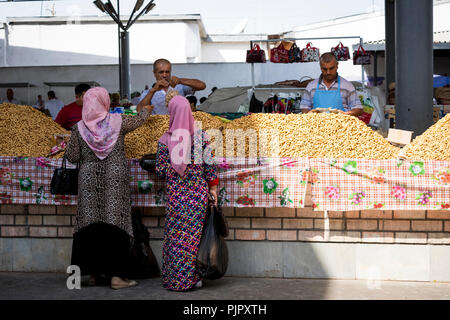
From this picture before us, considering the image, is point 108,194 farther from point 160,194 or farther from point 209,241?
point 209,241

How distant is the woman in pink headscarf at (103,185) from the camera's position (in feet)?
16.4

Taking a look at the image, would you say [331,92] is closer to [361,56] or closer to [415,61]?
[415,61]

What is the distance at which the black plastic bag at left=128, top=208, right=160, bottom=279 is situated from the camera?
17.3ft

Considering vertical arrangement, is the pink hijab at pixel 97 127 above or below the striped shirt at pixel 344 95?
below

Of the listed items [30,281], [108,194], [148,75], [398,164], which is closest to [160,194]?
[108,194]

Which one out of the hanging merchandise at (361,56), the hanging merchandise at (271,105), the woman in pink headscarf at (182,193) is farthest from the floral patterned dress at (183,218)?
the hanging merchandise at (361,56)

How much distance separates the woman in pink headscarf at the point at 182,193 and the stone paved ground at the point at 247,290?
0.20 metres

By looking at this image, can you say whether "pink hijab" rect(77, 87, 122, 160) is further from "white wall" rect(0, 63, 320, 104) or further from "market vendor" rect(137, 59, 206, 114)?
"white wall" rect(0, 63, 320, 104)

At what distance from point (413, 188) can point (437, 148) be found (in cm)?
41

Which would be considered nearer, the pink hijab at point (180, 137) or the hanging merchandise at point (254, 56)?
the pink hijab at point (180, 137)

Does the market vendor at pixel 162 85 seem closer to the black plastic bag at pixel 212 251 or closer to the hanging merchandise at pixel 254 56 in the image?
the black plastic bag at pixel 212 251

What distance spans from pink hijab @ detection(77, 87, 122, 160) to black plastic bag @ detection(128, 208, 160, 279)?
2.15ft

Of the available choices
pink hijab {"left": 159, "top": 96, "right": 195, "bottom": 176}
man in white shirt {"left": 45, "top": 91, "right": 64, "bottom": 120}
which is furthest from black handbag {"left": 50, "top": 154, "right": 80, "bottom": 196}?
man in white shirt {"left": 45, "top": 91, "right": 64, "bottom": 120}

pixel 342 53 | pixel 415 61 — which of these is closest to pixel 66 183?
pixel 415 61
